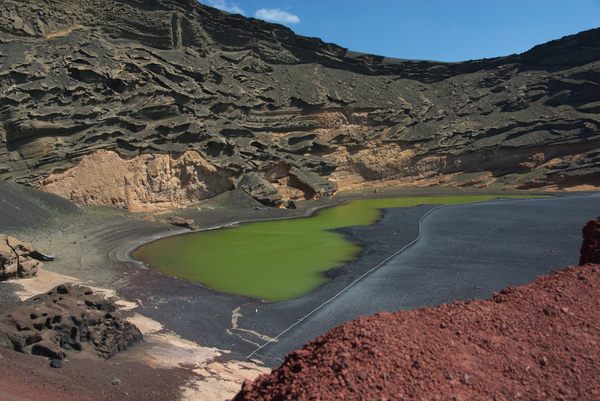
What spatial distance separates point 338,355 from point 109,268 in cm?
1746

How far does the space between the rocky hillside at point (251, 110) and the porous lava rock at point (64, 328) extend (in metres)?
23.7

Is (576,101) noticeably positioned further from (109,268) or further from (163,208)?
(109,268)

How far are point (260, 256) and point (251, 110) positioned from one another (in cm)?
2868

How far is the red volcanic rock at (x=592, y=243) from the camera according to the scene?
8.47m

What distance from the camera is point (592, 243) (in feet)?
28.3

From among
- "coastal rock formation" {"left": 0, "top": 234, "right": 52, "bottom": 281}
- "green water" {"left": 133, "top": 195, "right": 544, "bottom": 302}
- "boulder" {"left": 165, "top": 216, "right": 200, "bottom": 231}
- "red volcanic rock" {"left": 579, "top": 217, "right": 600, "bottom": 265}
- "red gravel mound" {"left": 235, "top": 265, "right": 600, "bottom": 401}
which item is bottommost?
"green water" {"left": 133, "top": 195, "right": 544, "bottom": 302}

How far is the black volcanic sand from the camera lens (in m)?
13.7

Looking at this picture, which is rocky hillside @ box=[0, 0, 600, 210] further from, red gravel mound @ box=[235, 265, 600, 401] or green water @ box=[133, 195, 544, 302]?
red gravel mound @ box=[235, 265, 600, 401]

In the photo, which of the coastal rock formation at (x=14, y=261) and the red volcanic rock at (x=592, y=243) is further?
the coastal rock formation at (x=14, y=261)

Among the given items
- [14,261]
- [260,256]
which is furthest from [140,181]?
[14,261]

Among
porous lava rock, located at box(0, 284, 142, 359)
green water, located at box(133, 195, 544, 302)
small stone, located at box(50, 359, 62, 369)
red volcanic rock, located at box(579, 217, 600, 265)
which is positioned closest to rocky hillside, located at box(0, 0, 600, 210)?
green water, located at box(133, 195, 544, 302)

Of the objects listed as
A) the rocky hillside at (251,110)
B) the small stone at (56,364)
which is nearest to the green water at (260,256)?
the small stone at (56,364)

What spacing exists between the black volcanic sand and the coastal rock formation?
207cm

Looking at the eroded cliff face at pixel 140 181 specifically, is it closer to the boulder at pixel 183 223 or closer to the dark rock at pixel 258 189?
the dark rock at pixel 258 189
